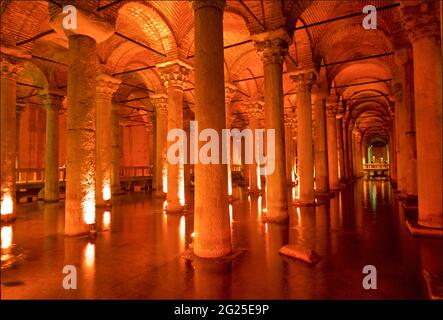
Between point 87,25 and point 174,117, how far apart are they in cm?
431

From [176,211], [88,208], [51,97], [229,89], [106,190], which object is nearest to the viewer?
[88,208]

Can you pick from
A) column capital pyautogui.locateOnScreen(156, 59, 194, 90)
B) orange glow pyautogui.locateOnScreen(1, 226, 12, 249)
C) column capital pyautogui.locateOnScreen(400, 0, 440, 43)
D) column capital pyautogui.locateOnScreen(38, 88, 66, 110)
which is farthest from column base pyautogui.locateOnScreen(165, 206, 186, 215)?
column capital pyautogui.locateOnScreen(38, 88, 66, 110)

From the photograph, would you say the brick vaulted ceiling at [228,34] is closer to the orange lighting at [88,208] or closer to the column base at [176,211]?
the orange lighting at [88,208]

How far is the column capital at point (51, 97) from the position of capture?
14742mm

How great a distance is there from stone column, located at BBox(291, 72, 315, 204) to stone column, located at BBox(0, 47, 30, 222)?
10.1 metres

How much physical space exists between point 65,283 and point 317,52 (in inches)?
474

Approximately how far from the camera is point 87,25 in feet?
23.4

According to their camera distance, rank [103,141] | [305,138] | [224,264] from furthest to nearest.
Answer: [103,141], [305,138], [224,264]

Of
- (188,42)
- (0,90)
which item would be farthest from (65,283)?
(188,42)

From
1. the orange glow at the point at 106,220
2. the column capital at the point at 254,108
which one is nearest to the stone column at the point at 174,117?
the orange glow at the point at 106,220

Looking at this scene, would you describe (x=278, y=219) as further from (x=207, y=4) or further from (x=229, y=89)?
(x=229, y=89)

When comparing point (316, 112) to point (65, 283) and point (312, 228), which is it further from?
point (65, 283)

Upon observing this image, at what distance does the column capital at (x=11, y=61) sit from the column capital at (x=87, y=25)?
3.11m

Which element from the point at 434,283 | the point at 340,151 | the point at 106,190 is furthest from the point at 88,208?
the point at 340,151
